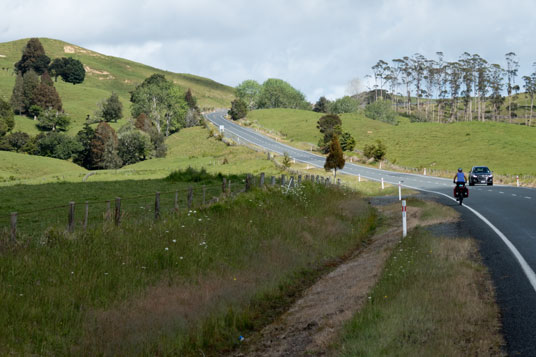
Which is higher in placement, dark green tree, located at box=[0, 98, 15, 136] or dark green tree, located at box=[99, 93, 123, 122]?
dark green tree, located at box=[99, 93, 123, 122]

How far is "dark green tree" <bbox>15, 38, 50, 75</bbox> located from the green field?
88.0m

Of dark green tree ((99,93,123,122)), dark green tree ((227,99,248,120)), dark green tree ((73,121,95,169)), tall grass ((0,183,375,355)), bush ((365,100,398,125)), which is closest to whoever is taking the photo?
tall grass ((0,183,375,355))

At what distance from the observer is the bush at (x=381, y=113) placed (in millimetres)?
154250

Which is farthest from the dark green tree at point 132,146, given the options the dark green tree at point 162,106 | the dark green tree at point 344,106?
the dark green tree at point 344,106

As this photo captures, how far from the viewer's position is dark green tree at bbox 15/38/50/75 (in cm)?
17900

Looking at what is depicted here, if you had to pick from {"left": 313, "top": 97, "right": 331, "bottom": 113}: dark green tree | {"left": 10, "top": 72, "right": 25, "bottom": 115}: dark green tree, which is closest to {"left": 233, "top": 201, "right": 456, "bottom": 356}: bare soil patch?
{"left": 10, "top": 72, "right": 25, "bottom": 115}: dark green tree

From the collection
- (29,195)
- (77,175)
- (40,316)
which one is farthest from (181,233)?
(77,175)

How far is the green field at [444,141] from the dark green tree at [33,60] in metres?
88.0

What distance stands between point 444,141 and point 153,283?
98.9 meters

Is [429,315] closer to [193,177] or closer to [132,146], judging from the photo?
[193,177]

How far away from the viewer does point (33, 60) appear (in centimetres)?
17950

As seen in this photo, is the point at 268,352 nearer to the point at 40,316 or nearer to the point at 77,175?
the point at 40,316

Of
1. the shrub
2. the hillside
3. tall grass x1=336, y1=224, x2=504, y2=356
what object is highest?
tall grass x1=336, y1=224, x2=504, y2=356

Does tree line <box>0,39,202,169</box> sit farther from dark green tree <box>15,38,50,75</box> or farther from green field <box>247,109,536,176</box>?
green field <box>247,109,536,176</box>
